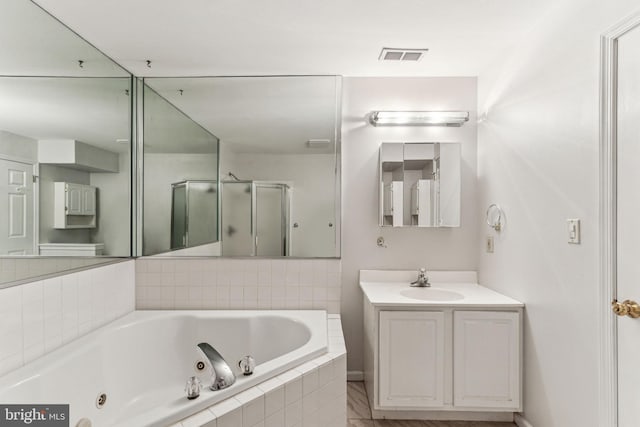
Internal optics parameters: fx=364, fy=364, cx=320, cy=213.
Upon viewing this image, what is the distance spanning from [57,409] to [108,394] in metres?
0.37

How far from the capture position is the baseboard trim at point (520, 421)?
83.1 inches

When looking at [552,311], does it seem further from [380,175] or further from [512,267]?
[380,175]

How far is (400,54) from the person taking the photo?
7.72 feet

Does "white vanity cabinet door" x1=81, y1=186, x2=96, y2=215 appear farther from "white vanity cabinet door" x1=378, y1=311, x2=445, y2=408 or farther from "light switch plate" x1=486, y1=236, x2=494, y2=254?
"light switch plate" x1=486, y1=236, x2=494, y2=254

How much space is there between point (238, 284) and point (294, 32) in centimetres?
167

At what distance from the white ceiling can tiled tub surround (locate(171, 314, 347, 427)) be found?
68.6 inches

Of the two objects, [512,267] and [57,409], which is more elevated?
[512,267]

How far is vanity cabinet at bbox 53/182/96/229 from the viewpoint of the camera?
1.83 metres

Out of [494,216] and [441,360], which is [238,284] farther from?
[494,216]

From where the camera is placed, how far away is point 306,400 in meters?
1.61

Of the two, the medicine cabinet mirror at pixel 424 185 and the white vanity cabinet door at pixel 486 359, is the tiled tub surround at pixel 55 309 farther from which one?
the white vanity cabinet door at pixel 486 359

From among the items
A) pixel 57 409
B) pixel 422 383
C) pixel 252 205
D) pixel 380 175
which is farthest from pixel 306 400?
A: pixel 380 175

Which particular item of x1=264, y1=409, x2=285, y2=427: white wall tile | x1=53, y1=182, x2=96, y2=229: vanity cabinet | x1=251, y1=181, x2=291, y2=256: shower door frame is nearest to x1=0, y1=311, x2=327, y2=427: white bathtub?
x1=264, y1=409, x2=285, y2=427: white wall tile

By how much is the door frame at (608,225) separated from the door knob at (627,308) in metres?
0.06
